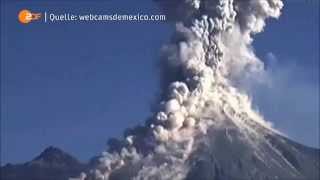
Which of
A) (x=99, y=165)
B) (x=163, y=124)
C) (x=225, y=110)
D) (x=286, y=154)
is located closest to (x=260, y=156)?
(x=286, y=154)

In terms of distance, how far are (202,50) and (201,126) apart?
2334 centimetres

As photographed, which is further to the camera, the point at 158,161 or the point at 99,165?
the point at 158,161

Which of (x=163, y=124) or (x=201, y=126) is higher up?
(x=201, y=126)

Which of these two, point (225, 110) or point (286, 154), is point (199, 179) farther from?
point (286, 154)

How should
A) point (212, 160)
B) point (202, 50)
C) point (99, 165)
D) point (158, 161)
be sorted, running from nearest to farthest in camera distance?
point (202, 50)
point (99, 165)
point (158, 161)
point (212, 160)

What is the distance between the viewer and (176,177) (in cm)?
8525

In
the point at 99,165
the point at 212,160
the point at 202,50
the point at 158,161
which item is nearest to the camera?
the point at 202,50

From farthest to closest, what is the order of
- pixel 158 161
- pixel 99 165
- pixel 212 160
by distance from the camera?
pixel 212 160
pixel 158 161
pixel 99 165

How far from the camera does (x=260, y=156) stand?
310 ft

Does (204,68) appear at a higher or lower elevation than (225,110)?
lower

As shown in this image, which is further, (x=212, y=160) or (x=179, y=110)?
(x=212, y=160)

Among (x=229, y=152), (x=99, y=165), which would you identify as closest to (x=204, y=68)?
(x=99, y=165)

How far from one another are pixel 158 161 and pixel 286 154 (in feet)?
58.4

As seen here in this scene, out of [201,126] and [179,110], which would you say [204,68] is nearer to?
[179,110]
